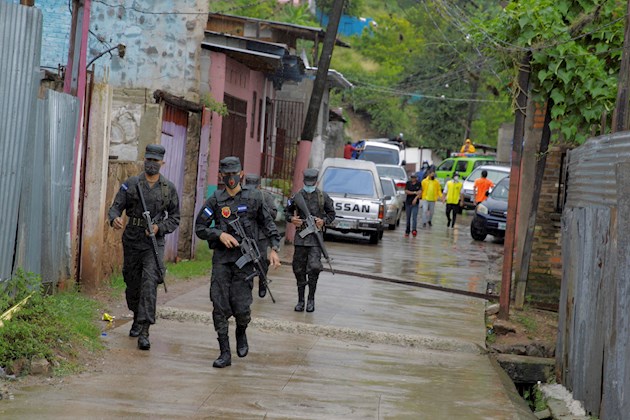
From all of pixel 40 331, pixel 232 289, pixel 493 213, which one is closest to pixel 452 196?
pixel 493 213

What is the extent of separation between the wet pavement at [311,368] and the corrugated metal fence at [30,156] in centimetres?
128

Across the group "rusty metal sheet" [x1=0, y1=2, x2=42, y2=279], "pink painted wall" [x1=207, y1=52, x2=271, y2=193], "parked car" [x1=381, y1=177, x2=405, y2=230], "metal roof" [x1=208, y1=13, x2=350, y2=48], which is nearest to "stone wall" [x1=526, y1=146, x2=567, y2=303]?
"pink painted wall" [x1=207, y1=52, x2=271, y2=193]

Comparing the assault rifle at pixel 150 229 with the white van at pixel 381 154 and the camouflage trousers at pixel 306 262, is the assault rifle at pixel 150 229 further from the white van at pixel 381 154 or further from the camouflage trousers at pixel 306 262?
the white van at pixel 381 154

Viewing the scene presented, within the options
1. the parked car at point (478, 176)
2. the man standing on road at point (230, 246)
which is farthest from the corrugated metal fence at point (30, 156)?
the parked car at point (478, 176)

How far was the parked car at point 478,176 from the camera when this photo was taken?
112 feet

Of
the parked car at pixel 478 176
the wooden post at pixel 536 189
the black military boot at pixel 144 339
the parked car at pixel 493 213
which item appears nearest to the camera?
the black military boot at pixel 144 339

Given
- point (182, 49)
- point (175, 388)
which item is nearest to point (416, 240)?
point (182, 49)

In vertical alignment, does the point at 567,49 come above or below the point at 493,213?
above

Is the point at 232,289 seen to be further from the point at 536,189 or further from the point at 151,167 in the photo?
the point at 536,189

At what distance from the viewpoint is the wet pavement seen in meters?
8.24

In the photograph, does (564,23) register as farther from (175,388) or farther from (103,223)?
(175,388)

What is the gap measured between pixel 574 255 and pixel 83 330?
5.14m

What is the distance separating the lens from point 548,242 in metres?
16.1

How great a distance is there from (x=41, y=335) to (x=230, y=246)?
1.86 metres
